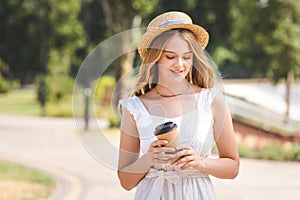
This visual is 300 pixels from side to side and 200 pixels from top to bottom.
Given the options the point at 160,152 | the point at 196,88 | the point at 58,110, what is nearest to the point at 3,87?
the point at 58,110

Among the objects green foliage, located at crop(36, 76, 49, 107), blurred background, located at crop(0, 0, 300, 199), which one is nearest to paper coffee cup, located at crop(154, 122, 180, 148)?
blurred background, located at crop(0, 0, 300, 199)

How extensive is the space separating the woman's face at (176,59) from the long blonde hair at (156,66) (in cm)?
2

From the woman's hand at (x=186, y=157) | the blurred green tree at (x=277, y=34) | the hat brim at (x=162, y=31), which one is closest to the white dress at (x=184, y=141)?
the woman's hand at (x=186, y=157)

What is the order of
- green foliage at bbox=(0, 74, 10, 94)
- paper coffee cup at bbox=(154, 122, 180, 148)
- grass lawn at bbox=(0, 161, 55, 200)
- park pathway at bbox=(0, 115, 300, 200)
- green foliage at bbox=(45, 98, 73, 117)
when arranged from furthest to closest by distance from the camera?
green foliage at bbox=(0, 74, 10, 94) → green foliage at bbox=(45, 98, 73, 117) → park pathway at bbox=(0, 115, 300, 200) → grass lawn at bbox=(0, 161, 55, 200) → paper coffee cup at bbox=(154, 122, 180, 148)

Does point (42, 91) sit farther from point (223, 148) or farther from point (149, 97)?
point (223, 148)

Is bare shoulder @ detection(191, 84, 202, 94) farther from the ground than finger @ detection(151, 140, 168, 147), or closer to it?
farther from the ground

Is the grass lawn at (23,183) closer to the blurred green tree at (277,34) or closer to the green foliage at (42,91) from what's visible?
the blurred green tree at (277,34)

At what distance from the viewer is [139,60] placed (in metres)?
5.25

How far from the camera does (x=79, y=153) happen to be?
13.5m

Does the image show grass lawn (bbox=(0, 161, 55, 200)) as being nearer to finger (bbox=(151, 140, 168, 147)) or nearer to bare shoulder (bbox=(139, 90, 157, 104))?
bare shoulder (bbox=(139, 90, 157, 104))

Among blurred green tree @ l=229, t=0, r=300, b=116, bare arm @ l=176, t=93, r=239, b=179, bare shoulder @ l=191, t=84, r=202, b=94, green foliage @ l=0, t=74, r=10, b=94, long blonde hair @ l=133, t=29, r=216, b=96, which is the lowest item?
green foliage @ l=0, t=74, r=10, b=94

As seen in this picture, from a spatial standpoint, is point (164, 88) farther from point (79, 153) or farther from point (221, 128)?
point (79, 153)

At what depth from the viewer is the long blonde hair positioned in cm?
284

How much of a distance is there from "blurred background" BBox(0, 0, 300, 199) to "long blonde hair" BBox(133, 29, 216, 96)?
29cm
